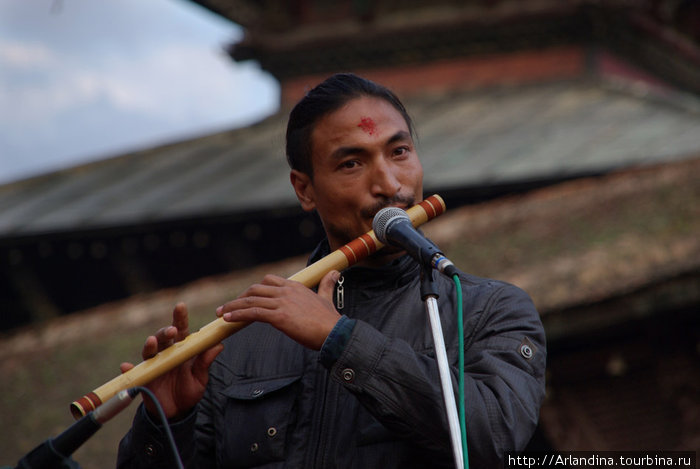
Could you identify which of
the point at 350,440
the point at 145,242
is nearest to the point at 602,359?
the point at 350,440

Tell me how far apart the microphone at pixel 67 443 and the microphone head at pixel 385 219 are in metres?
0.77

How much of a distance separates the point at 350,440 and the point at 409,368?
1.06ft

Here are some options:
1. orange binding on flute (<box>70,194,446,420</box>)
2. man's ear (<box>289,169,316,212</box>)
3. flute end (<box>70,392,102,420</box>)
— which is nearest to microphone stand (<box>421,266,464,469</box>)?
orange binding on flute (<box>70,194,446,420</box>)

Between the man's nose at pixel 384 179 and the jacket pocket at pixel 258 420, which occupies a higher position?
the man's nose at pixel 384 179

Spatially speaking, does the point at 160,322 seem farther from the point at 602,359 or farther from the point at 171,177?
the point at 171,177

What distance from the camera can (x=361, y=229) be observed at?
293cm

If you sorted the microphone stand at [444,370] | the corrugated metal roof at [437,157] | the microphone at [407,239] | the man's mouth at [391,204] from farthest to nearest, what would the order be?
1. the corrugated metal roof at [437,157]
2. the man's mouth at [391,204]
3. the microphone at [407,239]
4. the microphone stand at [444,370]

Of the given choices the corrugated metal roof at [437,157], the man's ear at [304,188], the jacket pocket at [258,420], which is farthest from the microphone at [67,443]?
the corrugated metal roof at [437,157]

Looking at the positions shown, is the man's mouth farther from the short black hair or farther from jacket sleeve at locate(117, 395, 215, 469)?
jacket sleeve at locate(117, 395, 215, 469)

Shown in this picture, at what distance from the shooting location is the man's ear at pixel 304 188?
318 centimetres

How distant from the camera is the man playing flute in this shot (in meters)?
2.46

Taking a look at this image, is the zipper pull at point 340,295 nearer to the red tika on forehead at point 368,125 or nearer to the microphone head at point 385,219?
the microphone head at point 385,219

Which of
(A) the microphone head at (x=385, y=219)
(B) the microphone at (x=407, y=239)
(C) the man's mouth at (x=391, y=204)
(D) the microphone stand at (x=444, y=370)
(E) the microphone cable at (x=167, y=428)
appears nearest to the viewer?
(D) the microphone stand at (x=444, y=370)

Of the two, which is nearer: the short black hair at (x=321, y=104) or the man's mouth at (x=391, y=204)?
the man's mouth at (x=391, y=204)
